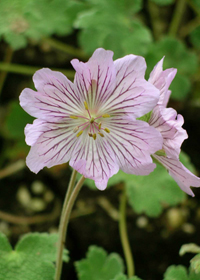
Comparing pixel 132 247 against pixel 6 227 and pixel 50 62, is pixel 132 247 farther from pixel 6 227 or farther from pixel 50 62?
pixel 50 62

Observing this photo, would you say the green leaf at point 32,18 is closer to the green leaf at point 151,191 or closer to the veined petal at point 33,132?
the green leaf at point 151,191

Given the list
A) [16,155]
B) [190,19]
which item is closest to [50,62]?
[16,155]

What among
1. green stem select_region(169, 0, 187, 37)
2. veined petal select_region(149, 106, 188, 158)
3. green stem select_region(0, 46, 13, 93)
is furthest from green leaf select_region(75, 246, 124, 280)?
green stem select_region(169, 0, 187, 37)

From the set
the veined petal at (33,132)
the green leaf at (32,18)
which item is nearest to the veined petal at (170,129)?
the veined petal at (33,132)

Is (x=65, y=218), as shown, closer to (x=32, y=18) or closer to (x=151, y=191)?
(x=151, y=191)

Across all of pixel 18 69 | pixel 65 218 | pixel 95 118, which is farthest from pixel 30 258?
pixel 18 69

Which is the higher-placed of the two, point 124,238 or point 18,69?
point 18,69
